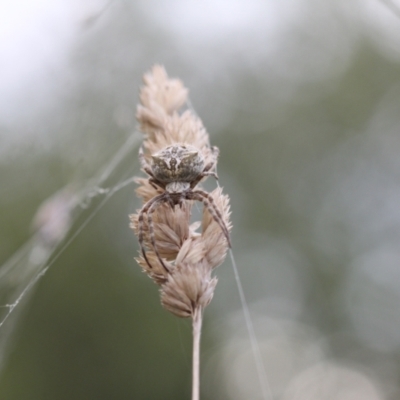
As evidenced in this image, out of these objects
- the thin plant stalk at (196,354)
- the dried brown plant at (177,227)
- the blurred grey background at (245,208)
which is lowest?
the thin plant stalk at (196,354)

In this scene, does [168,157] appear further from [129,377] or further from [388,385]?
[388,385]

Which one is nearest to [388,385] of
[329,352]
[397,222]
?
[329,352]

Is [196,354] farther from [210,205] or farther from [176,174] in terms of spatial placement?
[176,174]

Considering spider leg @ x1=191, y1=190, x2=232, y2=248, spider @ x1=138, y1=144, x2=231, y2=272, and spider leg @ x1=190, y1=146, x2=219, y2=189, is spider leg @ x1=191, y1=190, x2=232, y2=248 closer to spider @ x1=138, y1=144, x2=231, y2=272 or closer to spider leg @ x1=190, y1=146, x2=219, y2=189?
spider @ x1=138, y1=144, x2=231, y2=272

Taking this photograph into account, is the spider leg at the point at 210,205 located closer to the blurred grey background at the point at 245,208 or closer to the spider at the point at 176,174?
the spider at the point at 176,174

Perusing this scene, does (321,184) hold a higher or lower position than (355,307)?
higher

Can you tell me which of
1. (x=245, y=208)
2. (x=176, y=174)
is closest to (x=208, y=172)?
(x=176, y=174)

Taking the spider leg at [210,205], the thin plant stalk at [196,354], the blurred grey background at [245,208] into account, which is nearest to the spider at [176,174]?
the spider leg at [210,205]
